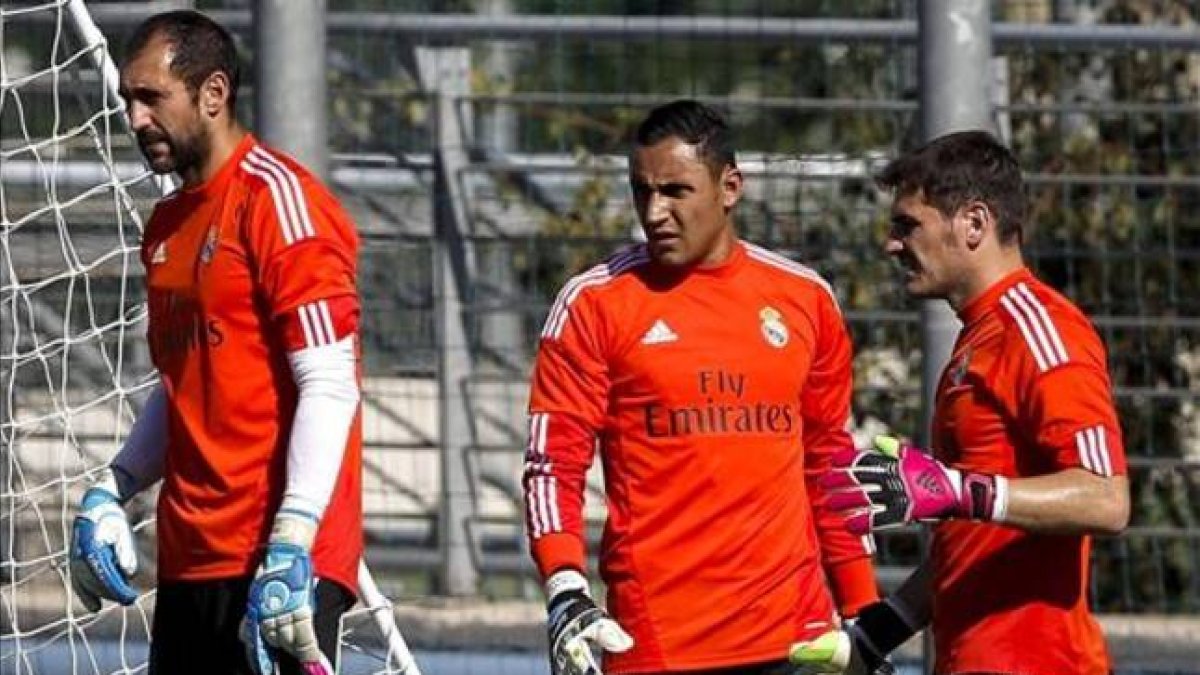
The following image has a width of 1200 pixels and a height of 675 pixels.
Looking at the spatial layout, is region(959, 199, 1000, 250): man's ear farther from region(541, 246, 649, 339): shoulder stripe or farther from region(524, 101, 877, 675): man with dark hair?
region(541, 246, 649, 339): shoulder stripe

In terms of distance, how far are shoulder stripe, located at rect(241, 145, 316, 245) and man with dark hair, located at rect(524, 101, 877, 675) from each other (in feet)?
2.14

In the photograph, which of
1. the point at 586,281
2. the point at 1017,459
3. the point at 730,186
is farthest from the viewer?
the point at 730,186

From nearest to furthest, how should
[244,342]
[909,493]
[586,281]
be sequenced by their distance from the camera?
1. [909,493]
2. [244,342]
3. [586,281]

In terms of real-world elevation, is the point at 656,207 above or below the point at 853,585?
above

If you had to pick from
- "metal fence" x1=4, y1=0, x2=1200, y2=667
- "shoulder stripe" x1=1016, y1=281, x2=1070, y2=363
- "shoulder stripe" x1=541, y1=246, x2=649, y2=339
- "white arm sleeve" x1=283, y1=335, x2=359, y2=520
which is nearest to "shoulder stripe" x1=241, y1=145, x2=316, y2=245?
"white arm sleeve" x1=283, y1=335, x2=359, y2=520

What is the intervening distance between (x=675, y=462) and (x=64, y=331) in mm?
2361

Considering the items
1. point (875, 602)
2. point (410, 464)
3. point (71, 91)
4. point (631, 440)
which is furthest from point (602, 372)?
point (410, 464)

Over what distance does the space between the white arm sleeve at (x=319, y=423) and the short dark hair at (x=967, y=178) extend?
107 cm

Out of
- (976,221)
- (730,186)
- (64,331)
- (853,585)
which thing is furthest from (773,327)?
(64,331)

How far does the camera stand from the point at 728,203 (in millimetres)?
6879

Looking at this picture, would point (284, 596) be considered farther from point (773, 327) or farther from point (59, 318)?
point (59, 318)

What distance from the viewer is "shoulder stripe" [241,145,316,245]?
6.24 meters

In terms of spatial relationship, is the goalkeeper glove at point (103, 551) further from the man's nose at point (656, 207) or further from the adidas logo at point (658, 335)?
the man's nose at point (656, 207)

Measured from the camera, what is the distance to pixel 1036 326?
234 inches
